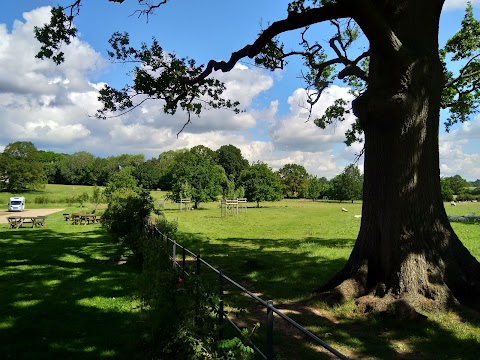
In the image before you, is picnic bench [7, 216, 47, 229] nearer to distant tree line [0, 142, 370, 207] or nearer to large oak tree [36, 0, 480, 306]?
distant tree line [0, 142, 370, 207]

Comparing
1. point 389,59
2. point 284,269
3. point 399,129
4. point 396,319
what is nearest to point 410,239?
point 396,319

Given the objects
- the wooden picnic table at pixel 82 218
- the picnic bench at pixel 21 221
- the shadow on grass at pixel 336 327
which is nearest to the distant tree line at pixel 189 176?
the wooden picnic table at pixel 82 218

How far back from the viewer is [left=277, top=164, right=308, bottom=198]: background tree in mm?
96375

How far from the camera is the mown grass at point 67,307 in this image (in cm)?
564

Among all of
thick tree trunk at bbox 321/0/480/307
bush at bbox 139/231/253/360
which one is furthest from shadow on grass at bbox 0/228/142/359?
thick tree trunk at bbox 321/0/480/307

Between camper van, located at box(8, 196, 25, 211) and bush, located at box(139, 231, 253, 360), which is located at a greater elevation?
bush, located at box(139, 231, 253, 360)

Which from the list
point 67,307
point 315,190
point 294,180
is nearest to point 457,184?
point 315,190

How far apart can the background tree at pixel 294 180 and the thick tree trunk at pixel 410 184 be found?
287ft

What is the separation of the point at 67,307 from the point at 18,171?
78.4 metres

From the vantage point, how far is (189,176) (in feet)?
161

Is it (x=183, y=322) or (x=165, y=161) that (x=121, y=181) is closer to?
(x=183, y=322)

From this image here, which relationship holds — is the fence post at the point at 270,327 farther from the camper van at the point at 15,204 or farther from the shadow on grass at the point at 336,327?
the camper van at the point at 15,204

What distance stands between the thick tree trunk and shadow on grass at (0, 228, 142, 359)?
14.1 feet

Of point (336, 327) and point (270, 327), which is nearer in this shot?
point (270, 327)
